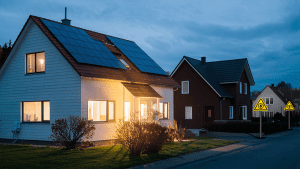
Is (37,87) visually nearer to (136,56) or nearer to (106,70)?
(106,70)

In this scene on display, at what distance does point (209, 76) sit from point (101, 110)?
2109cm

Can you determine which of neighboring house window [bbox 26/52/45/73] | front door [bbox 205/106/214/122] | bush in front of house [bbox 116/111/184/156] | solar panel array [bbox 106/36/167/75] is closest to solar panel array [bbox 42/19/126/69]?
neighboring house window [bbox 26/52/45/73]

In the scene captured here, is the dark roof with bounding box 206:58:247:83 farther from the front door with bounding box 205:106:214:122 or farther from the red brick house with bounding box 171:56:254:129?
the front door with bounding box 205:106:214:122

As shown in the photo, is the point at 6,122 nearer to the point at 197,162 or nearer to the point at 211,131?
the point at 197,162

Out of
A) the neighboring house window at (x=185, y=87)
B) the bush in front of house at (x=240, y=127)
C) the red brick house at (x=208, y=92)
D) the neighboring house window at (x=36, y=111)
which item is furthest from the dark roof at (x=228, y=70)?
the neighboring house window at (x=36, y=111)

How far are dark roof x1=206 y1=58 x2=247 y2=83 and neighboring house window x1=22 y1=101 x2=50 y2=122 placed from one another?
23339 mm

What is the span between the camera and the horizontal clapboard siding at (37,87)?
1694 centimetres

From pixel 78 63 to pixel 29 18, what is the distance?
4.49 metres

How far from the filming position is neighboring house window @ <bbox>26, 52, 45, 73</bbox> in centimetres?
1841

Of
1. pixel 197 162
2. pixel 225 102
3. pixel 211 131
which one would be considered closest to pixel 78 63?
pixel 197 162

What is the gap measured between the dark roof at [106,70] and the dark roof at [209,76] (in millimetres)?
11790

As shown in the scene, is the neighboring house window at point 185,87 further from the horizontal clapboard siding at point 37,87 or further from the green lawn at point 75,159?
the green lawn at point 75,159

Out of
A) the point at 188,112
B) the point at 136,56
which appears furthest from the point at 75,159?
the point at 188,112

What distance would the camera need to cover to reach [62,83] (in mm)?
17219
